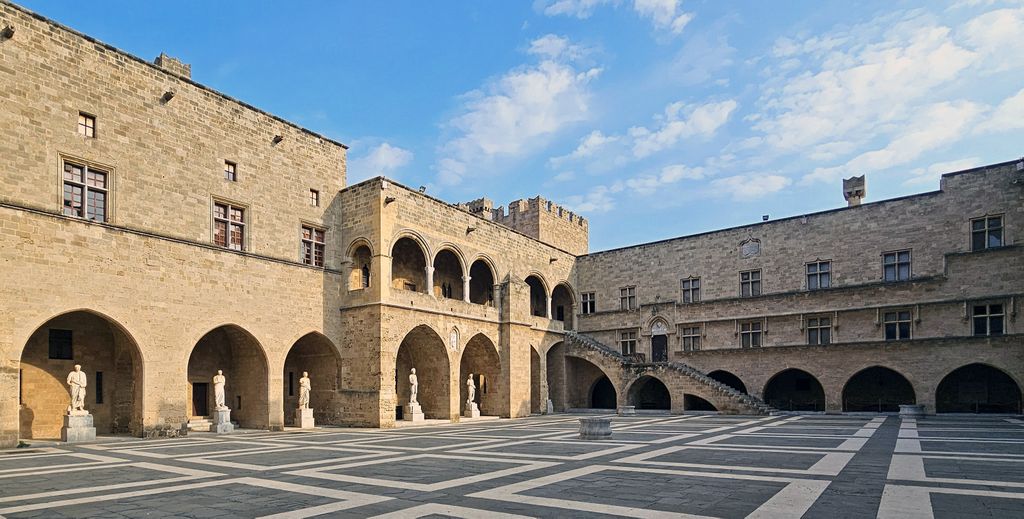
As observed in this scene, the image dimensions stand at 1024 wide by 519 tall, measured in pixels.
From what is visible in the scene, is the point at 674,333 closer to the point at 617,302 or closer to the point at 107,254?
the point at 617,302

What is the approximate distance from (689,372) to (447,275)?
1292cm

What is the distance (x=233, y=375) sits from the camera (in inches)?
914

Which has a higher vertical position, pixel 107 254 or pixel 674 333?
pixel 107 254

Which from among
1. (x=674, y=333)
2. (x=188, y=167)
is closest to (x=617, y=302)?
(x=674, y=333)

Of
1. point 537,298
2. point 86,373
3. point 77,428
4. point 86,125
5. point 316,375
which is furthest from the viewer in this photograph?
point 537,298

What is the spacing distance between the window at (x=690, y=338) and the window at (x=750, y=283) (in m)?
3.10

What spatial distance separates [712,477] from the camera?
9852 millimetres

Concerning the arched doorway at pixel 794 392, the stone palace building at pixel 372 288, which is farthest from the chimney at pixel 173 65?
the arched doorway at pixel 794 392

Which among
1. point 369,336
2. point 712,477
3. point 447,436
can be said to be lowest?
point 447,436

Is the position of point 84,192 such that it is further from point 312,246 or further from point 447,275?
point 447,275

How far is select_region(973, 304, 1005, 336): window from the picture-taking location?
25.6 metres

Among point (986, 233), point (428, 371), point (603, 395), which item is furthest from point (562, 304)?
point (986, 233)

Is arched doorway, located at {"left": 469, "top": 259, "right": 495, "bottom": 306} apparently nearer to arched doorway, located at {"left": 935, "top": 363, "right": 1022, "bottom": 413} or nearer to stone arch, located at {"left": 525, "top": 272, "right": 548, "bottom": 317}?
stone arch, located at {"left": 525, "top": 272, "right": 548, "bottom": 317}

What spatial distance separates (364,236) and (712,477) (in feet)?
57.9
